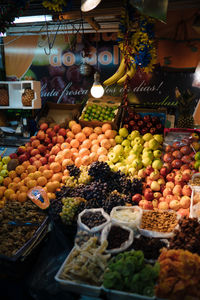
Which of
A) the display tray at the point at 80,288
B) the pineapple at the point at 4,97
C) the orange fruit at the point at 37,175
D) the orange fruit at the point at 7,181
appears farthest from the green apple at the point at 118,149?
the pineapple at the point at 4,97

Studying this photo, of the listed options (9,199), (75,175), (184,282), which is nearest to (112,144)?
(75,175)

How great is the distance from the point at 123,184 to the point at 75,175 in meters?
0.73

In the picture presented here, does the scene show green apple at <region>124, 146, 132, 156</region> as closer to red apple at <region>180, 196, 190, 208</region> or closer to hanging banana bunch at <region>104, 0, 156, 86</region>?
hanging banana bunch at <region>104, 0, 156, 86</region>

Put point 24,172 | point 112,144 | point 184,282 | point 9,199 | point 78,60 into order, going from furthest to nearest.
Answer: point 78,60
point 112,144
point 24,172
point 9,199
point 184,282

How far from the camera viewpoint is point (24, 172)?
3777mm

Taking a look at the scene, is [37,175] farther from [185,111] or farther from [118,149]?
[185,111]

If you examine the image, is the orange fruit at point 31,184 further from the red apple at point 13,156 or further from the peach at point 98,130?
the peach at point 98,130

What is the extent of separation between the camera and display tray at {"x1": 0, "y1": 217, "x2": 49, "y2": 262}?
86.4 inches

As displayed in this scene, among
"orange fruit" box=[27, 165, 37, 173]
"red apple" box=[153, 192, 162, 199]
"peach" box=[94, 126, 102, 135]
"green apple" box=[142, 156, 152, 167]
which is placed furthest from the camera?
"peach" box=[94, 126, 102, 135]

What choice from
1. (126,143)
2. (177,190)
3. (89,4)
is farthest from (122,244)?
(89,4)

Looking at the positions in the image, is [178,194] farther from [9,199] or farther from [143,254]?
[9,199]

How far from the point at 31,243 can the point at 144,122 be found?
8.83ft

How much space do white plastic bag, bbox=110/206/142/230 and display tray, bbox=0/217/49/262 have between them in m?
0.74

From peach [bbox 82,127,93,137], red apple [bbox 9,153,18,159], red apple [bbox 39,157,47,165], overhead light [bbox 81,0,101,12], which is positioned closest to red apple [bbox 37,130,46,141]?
red apple [bbox 9,153,18,159]
